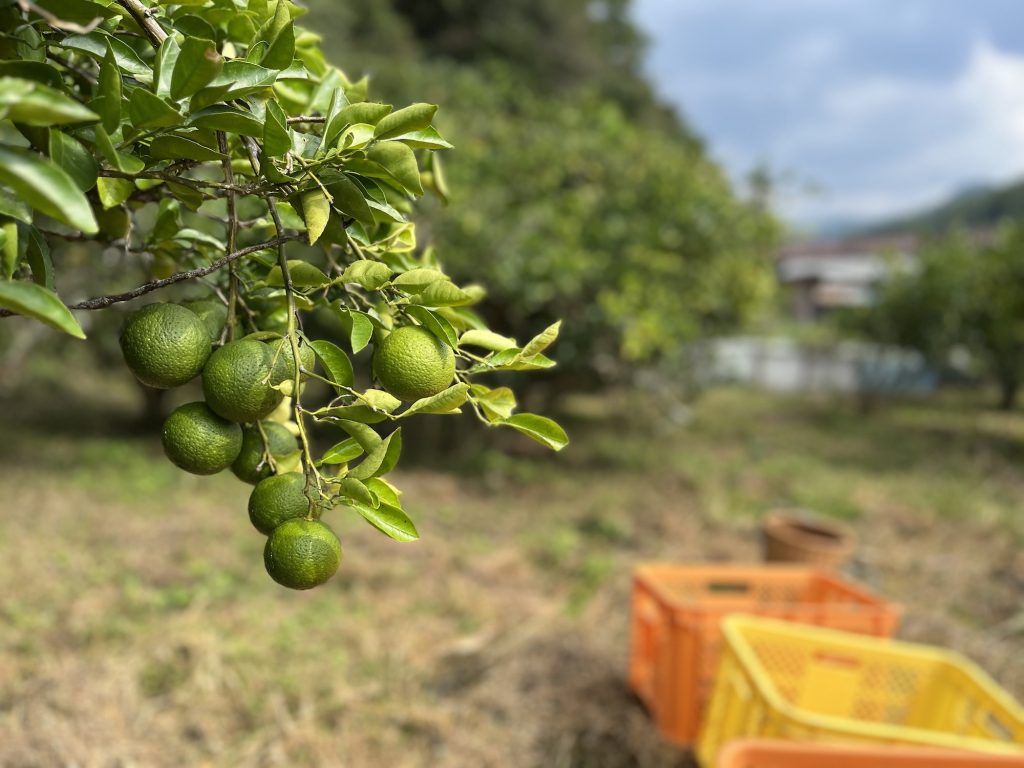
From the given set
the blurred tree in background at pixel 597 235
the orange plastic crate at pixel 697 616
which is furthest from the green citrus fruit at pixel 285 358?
the blurred tree in background at pixel 597 235

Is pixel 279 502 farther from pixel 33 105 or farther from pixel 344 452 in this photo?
pixel 33 105

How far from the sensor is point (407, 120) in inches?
28.9

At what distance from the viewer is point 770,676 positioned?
2492mm

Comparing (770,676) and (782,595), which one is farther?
(782,595)

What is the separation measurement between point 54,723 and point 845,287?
31.1 meters

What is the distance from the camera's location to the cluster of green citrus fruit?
76 cm

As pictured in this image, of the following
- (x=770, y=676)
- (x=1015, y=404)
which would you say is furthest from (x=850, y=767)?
(x=1015, y=404)

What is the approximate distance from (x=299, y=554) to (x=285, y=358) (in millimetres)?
188

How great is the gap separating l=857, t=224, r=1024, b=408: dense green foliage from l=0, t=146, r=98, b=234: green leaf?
9925 millimetres

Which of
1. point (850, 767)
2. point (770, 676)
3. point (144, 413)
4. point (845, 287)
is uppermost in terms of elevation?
point (845, 287)

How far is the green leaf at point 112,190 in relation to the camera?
Answer: 79 centimetres

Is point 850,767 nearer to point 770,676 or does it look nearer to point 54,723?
point 770,676

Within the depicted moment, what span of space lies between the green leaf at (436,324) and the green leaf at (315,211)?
0.38ft

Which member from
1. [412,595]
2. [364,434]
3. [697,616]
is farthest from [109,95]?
[412,595]
